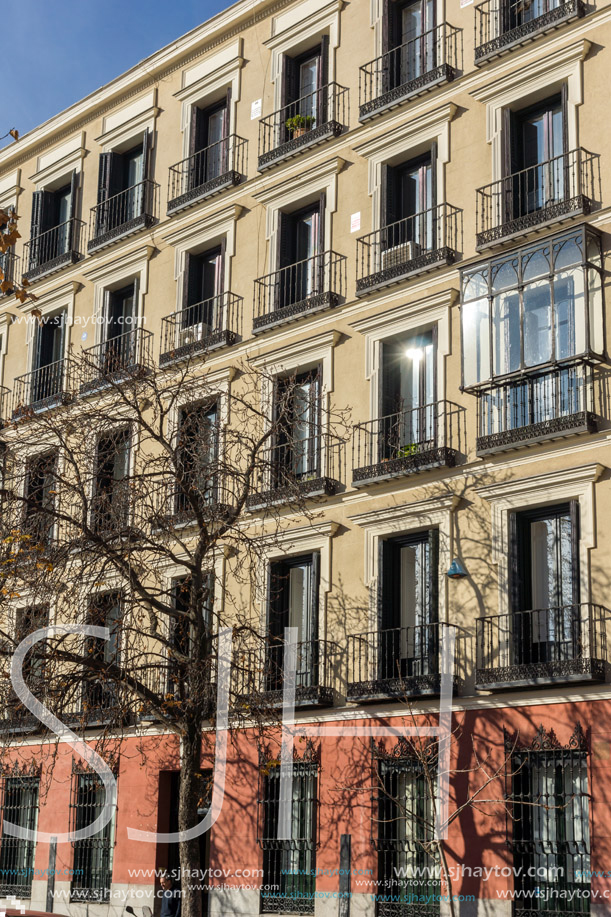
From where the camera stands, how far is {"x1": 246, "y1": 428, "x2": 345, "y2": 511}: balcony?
2483 cm

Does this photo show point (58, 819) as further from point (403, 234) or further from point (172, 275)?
point (403, 234)

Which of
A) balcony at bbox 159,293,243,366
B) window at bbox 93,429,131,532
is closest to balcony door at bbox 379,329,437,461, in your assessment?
balcony at bbox 159,293,243,366

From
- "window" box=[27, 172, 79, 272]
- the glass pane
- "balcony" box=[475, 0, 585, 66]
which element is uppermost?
"window" box=[27, 172, 79, 272]

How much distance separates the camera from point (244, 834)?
2452cm

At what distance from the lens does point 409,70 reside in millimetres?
26688

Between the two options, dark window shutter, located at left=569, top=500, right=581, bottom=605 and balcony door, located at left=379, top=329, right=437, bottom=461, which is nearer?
dark window shutter, located at left=569, top=500, right=581, bottom=605

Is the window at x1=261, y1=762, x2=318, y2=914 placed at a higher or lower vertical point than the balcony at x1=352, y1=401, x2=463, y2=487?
lower

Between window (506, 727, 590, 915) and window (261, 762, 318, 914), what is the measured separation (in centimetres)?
446

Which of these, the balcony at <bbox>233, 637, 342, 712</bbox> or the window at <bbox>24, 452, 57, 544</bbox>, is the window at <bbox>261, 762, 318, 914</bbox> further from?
the window at <bbox>24, 452, 57, 544</bbox>

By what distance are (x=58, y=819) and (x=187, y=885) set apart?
10.7 m

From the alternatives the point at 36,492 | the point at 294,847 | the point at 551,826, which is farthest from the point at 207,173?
the point at 551,826

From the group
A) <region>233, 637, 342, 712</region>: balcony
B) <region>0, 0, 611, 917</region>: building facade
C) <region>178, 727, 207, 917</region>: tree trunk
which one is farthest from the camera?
<region>233, 637, 342, 712</region>: balcony

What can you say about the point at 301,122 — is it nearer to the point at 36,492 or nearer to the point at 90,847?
the point at 36,492

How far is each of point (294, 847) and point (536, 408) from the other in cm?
910
